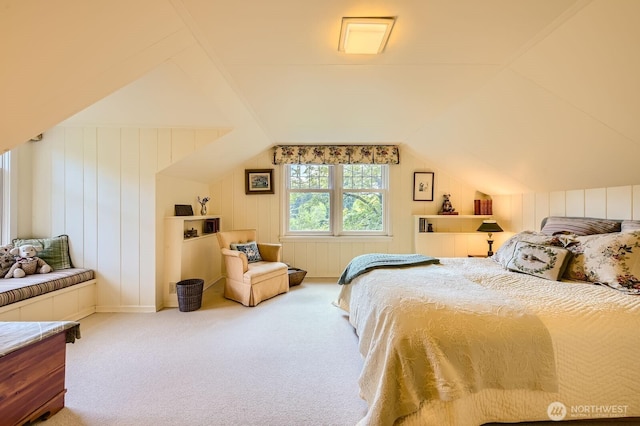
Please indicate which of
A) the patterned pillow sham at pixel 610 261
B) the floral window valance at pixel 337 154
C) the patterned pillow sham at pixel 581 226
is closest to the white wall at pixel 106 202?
the floral window valance at pixel 337 154

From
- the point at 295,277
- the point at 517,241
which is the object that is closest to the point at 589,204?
the point at 517,241

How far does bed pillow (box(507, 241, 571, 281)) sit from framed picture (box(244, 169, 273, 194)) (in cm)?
343

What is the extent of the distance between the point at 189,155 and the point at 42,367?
7.35 ft

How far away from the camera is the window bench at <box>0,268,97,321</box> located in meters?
A: 2.23

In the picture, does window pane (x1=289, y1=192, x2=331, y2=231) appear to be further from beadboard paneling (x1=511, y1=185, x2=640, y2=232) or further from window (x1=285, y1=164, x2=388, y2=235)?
beadboard paneling (x1=511, y1=185, x2=640, y2=232)

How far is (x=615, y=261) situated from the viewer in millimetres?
1868

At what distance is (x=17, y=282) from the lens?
94.3 inches

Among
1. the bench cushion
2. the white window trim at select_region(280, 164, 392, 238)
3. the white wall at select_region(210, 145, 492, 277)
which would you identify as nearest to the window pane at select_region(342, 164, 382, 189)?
the white window trim at select_region(280, 164, 392, 238)

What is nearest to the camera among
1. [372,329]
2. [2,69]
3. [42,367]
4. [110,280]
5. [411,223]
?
[2,69]

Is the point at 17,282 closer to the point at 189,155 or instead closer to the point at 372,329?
the point at 189,155

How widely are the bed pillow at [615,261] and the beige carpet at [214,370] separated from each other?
180 centimetres

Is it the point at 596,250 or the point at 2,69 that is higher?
the point at 2,69

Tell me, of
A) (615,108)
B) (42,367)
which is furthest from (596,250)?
(42,367)

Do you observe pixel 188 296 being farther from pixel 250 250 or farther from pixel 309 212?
pixel 309 212
